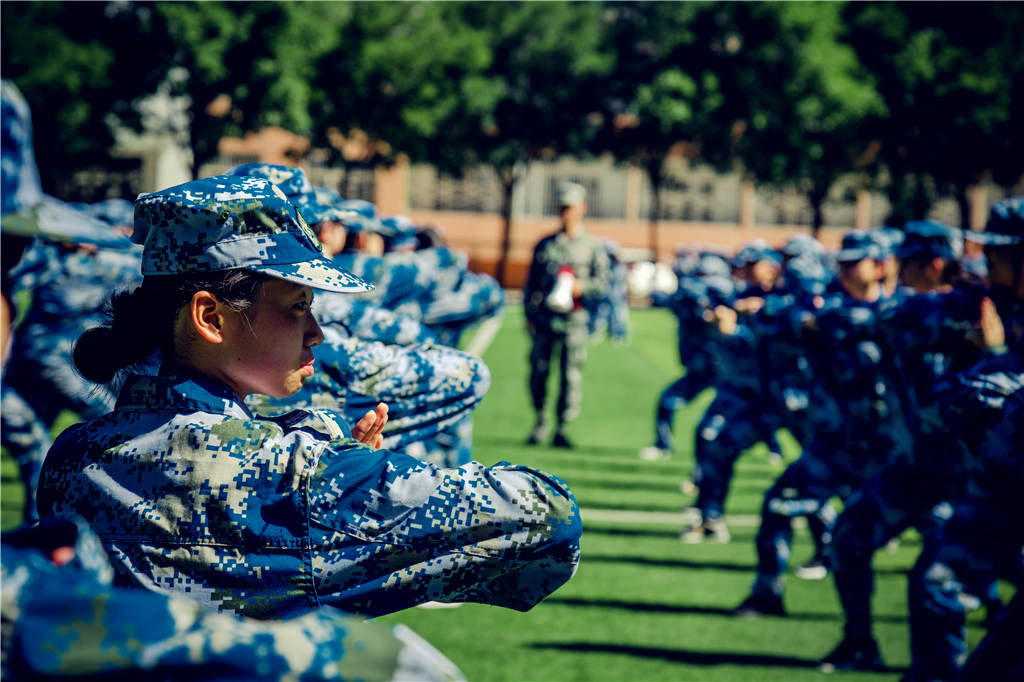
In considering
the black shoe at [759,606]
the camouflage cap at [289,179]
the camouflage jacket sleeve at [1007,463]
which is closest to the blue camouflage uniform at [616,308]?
the black shoe at [759,606]

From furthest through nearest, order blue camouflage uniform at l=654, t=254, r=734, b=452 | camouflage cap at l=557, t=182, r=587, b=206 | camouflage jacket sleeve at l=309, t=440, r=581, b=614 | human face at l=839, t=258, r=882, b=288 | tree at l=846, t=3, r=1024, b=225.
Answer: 1. tree at l=846, t=3, r=1024, b=225
2. camouflage cap at l=557, t=182, r=587, b=206
3. blue camouflage uniform at l=654, t=254, r=734, b=452
4. human face at l=839, t=258, r=882, b=288
5. camouflage jacket sleeve at l=309, t=440, r=581, b=614

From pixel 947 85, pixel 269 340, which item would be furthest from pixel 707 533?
pixel 947 85

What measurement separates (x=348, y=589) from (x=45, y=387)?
606 centimetres

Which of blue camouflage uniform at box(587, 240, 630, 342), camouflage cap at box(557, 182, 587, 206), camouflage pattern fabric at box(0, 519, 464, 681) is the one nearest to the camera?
camouflage pattern fabric at box(0, 519, 464, 681)

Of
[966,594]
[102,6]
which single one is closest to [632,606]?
[966,594]

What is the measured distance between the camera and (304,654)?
49.5 inches

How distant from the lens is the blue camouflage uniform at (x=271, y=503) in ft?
6.08

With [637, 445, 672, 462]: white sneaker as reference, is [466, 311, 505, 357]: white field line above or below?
below

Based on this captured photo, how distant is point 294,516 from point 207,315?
42 cm

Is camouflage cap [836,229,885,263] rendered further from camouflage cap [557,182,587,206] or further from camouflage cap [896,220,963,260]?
camouflage cap [557,182,587,206]

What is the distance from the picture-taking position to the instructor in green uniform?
10.7 metres

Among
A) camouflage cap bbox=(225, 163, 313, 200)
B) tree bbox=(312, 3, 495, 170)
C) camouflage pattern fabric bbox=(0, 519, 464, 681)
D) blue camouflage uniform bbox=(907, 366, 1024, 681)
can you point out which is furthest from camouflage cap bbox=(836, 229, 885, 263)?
tree bbox=(312, 3, 495, 170)

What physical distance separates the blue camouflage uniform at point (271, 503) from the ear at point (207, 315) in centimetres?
8

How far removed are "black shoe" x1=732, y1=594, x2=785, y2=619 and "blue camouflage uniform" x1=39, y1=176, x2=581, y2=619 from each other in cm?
445
